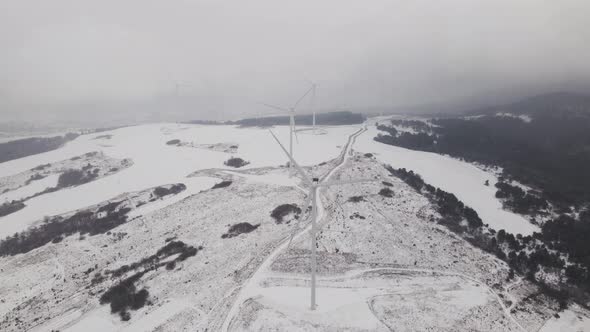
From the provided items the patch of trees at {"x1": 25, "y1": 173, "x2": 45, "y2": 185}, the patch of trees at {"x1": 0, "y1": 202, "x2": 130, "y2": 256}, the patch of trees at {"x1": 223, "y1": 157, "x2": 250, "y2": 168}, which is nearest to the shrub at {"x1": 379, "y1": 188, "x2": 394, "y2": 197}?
the patch of trees at {"x1": 223, "y1": 157, "x2": 250, "y2": 168}

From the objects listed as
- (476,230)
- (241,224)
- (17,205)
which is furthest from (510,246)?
(17,205)

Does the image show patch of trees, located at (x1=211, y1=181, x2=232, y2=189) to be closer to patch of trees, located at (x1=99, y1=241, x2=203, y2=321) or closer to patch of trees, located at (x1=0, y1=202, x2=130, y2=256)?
patch of trees, located at (x1=0, y1=202, x2=130, y2=256)

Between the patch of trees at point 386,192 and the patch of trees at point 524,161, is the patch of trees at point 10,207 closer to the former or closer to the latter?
the patch of trees at point 386,192

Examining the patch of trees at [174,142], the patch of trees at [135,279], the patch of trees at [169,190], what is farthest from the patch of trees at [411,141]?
the patch of trees at [135,279]

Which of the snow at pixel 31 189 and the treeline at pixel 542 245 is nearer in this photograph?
the treeline at pixel 542 245

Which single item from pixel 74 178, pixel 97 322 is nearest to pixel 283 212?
pixel 97 322

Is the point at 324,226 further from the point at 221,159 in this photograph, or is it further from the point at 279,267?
the point at 221,159
